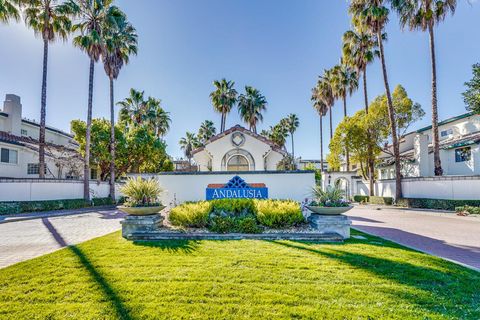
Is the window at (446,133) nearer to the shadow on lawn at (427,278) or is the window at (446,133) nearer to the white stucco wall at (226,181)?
the white stucco wall at (226,181)

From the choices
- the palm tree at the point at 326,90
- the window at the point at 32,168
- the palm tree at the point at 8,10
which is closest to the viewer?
the palm tree at the point at 8,10

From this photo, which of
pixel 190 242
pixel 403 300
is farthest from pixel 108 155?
pixel 403 300

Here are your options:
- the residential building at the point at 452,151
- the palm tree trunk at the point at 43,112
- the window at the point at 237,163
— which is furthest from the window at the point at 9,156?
the residential building at the point at 452,151

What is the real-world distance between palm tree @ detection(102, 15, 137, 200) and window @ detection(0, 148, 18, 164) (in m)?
8.22

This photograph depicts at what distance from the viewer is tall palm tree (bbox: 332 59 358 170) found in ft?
103

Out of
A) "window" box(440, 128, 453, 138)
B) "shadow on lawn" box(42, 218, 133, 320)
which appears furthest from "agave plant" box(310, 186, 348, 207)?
"window" box(440, 128, 453, 138)

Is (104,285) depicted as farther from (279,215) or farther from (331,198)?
(331,198)

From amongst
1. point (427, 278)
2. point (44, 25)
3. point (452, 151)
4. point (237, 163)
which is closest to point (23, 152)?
point (44, 25)

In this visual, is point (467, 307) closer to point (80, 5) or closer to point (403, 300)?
point (403, 300)

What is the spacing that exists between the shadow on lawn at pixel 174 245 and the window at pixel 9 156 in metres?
22.3

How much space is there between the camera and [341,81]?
104 feet

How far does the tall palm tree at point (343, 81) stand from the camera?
3144 cm

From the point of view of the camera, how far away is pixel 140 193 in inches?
345

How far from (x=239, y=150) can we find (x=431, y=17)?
18.6 meters
